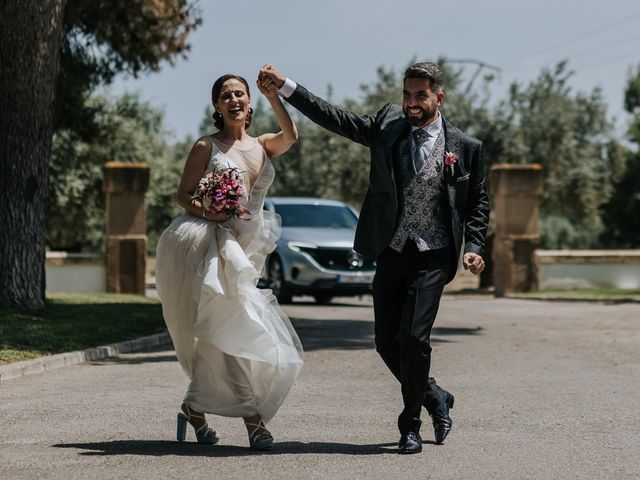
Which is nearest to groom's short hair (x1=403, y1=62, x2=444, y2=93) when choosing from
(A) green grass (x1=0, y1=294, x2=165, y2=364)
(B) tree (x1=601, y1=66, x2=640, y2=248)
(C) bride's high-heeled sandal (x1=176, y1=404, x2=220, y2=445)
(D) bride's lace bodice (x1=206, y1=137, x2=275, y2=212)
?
(D) bride's lace bodice (x1=206, y1=137, x2=275, y2=212)

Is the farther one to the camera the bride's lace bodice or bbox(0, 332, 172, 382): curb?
bbox(0, 332, 172, 382): curb

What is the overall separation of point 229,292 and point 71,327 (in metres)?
8.09

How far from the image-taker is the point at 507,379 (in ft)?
36.1

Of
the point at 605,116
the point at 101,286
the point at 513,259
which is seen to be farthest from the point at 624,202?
the point at 101,286

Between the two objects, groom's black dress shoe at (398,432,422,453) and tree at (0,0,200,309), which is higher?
tree at (0,0,200,309)

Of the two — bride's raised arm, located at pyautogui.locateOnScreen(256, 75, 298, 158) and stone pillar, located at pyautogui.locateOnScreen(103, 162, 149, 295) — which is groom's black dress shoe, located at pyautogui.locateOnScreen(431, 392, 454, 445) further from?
stone pillar, located at pyautogui.locateOnScreen(103, 162, 149, 295)

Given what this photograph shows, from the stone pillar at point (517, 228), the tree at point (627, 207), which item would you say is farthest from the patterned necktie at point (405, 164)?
the tree at point (627, 207)

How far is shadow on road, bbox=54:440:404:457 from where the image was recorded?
22.9 feet

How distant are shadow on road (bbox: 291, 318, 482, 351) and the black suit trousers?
6591mm

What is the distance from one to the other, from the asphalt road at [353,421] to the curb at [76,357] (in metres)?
0.17

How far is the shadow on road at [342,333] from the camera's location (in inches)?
565

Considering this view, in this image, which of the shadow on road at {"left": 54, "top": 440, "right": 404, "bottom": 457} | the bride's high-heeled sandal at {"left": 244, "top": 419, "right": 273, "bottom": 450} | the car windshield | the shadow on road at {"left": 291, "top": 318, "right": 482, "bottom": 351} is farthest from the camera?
the car windshield

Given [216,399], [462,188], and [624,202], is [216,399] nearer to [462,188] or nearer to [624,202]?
[462,188]

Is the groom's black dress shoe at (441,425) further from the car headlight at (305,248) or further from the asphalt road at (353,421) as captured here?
the car headlight at (305,248)
